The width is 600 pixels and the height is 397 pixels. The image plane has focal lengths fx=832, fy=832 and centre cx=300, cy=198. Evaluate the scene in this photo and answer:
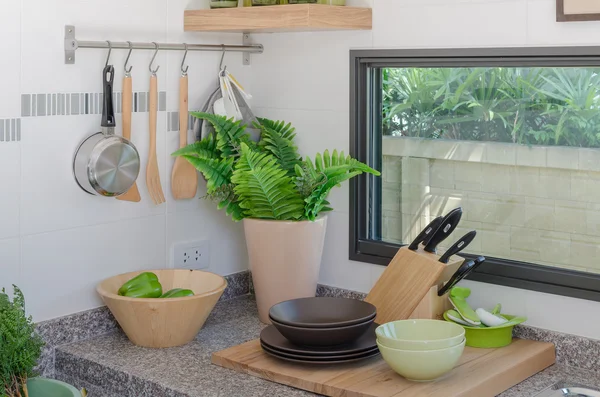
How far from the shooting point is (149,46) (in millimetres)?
2004

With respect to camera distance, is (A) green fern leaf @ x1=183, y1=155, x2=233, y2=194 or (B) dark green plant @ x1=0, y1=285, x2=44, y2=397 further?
(A) green fern leaf @ x1=183, y1=155, x2=233, y2=194

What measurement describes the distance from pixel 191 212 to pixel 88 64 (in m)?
0.49

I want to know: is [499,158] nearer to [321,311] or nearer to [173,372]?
[321,311]

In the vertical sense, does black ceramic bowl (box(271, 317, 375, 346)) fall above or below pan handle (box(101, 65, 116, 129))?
below

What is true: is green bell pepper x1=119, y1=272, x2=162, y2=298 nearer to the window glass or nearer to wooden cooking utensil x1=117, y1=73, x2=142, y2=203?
wooden cooking utensil x1=117, y1=73, x2=142, y2=203

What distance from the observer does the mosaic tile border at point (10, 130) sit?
175 centimetres

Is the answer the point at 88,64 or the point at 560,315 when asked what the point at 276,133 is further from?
the point at 560,315

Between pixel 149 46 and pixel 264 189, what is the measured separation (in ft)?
1.47

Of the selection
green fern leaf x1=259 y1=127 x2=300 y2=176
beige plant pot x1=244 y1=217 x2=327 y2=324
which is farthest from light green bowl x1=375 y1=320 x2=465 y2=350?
green fern leaf x1=259 y1=127 x2=300 y2=176

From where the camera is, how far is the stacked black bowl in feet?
5.49

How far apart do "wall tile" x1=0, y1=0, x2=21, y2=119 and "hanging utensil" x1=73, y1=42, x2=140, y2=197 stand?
18cm

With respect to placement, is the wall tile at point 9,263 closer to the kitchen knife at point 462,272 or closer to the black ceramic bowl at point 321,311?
the black ceramic bowl at point 321,311

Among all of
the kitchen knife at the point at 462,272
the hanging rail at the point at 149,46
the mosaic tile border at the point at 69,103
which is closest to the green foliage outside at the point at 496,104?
the kitchen knife at the point at 462,272

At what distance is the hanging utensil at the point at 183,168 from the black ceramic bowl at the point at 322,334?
0.56 meters
